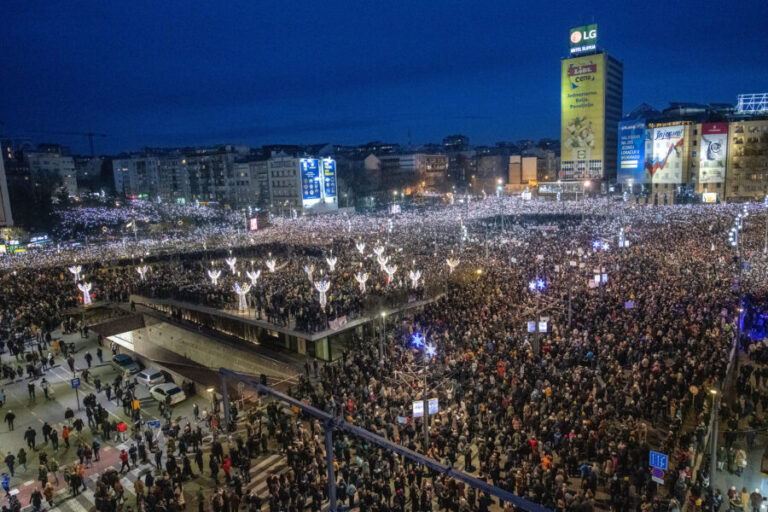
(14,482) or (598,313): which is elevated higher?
(598,313)

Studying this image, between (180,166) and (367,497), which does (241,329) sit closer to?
(367,497)

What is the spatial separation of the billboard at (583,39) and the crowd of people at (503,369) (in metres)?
81.4

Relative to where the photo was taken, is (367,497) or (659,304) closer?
(367,497)

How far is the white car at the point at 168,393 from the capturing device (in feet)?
65.8

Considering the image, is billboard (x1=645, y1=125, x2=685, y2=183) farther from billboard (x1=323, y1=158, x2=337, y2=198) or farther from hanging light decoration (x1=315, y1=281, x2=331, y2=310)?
hanging light decoration (x1=315, y1=281, x2=331, y2=310)

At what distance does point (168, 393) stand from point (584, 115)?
103 metres

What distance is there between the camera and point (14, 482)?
1462cm

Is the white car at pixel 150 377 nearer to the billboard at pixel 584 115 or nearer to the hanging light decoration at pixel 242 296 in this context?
the hanging light decoration at pixel 242 296

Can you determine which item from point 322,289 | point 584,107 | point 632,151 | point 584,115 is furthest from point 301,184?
point 322,289

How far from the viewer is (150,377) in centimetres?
2169

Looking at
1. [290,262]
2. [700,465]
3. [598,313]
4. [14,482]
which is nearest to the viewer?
[700,465]

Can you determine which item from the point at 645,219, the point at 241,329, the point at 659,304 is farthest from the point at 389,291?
the point at 645,219

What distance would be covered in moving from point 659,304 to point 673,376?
769cm

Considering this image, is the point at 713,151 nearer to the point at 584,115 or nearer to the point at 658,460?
the point at 584,115
